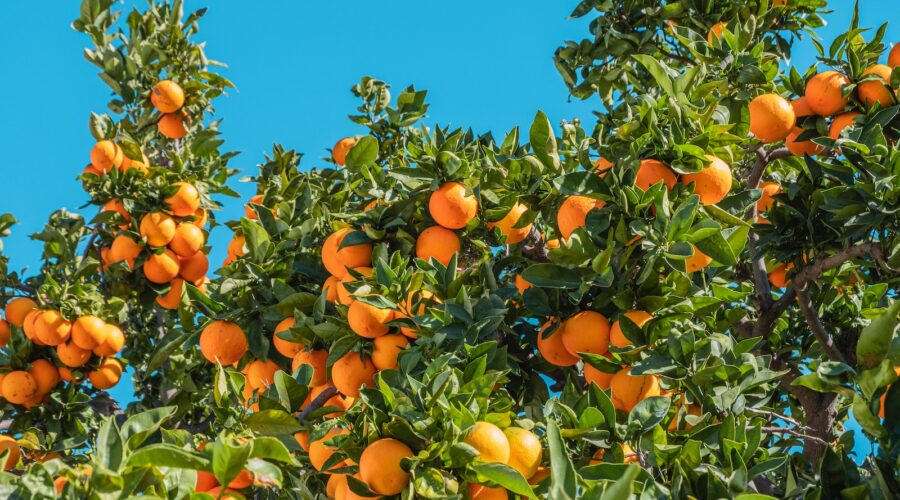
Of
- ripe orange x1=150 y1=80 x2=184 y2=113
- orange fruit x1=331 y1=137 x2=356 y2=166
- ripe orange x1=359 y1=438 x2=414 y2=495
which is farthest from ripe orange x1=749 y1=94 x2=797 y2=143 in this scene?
ripe orange x1=150 y1=80 x2=184 y2=113

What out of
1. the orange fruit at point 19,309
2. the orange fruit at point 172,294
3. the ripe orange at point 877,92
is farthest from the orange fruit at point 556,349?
the orange fruit at point 19,309

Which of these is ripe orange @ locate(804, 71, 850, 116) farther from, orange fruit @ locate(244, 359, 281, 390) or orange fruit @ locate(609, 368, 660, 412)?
orange fruit @ locate(244, 359, 281, 390)

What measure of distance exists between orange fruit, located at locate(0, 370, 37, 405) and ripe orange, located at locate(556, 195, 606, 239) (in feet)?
8.94

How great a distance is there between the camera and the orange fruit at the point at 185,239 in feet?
12.9

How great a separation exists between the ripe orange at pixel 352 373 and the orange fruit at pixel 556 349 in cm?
47

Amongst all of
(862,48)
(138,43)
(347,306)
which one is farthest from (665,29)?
(138,43)

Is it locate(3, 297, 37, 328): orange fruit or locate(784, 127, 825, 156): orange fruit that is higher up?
locate(3, 297, 37, 328): orange fruit

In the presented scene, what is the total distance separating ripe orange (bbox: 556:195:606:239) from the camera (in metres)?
2.23

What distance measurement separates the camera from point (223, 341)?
8.91 ft

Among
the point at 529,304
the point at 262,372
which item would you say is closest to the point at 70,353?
the point at 262,372

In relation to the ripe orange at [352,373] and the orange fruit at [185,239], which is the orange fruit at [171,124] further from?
the ripe orange at [352,373]

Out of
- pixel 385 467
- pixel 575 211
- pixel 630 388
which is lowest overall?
pixel 385 467

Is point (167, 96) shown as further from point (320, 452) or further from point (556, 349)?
point (556, 349)

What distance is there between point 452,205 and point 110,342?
217 centimetres
